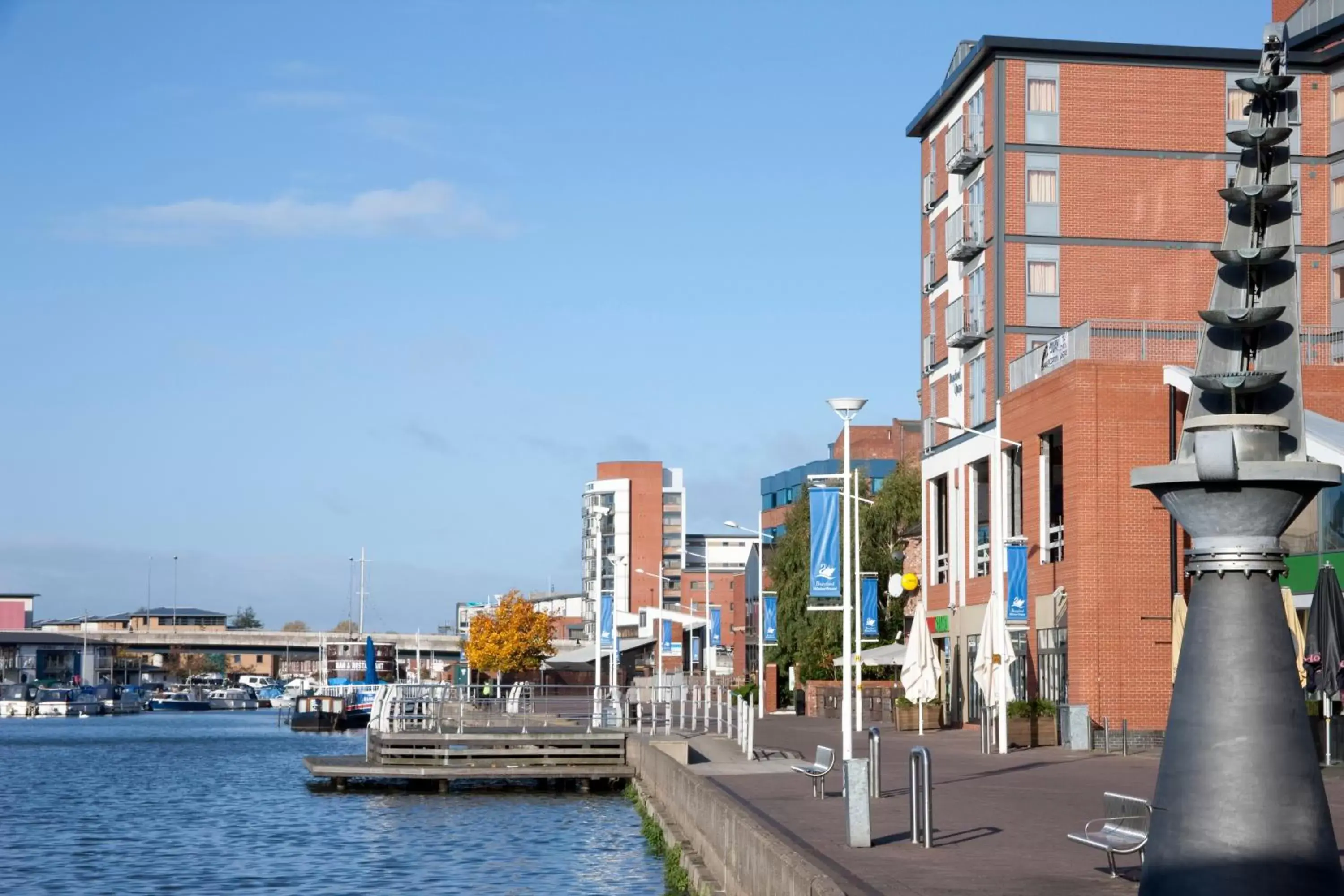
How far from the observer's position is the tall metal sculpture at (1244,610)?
10.2m

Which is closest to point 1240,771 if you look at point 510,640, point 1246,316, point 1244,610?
point 1244,610

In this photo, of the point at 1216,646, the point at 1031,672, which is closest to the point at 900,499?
the point at 1031,672

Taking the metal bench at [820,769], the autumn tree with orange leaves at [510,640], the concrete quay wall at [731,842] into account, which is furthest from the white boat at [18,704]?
the metal bench at [820,769]

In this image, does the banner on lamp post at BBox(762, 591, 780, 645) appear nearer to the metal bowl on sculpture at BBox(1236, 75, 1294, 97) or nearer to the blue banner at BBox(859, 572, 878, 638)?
the blue banner at BBox(859, 572, 878, 638)

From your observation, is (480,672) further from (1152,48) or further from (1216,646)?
(1216,646)

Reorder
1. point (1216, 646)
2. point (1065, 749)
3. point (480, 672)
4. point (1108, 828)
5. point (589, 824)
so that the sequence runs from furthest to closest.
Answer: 1. point (480, 672)
2. point (1065, 749)
3. point (589, 824)
4. point (1108, 828)
5. point (1216, 646)

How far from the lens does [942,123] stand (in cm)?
5562

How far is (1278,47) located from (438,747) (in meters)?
34.8

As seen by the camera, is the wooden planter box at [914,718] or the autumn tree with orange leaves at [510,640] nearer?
the wooden planter box at [914,718]

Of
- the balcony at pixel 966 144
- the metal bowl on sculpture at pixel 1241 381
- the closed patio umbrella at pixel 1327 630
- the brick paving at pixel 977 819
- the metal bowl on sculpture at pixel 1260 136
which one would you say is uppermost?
the balcony at pixel 966 144

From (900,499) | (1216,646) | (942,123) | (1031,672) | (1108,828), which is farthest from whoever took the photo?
→ (900,499)

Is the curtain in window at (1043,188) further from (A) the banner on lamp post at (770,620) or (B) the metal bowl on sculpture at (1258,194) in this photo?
(B) the metal bowl on sculpture at (1258,194)

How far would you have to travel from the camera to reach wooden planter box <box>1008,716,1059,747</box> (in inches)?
1535

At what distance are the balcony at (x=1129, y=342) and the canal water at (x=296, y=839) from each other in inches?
595
